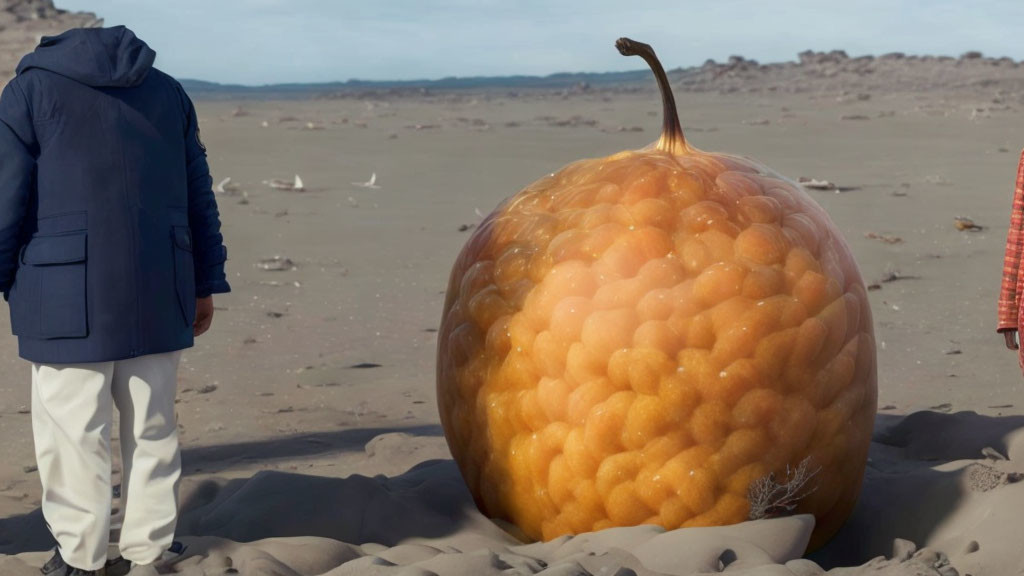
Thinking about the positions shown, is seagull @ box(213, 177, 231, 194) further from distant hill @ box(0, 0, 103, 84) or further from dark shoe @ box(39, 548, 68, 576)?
dark shoe @ box(39, 548, 68, 576)

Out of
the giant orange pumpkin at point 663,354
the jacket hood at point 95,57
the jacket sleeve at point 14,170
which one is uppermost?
the jacket hood at point 95,57

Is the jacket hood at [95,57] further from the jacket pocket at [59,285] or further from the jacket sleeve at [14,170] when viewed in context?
the jacket pocket at [59,285]

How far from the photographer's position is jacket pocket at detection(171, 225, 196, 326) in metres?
3.83

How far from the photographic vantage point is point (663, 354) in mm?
3721

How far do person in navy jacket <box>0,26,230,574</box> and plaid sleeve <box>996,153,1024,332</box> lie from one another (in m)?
2.58

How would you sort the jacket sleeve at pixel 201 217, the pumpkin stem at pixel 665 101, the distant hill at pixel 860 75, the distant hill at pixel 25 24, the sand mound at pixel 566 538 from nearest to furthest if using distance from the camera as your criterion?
the sand mound at pixel 566 538, the jacket sleeve at pixel 201 217, the pumpkin stem at pixel 665 101, the distant hill at pixel 25 24, the distant hill at pixel 860 75

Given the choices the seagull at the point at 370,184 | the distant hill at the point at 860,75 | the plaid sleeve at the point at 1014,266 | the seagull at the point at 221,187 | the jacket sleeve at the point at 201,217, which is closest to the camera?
the jacket sleeve at the point at 201,217

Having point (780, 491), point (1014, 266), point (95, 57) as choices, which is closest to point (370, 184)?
point (95, 57)

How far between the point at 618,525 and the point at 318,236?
7.90 m

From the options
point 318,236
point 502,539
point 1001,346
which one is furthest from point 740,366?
point 318,236

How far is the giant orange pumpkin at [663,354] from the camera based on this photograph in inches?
148

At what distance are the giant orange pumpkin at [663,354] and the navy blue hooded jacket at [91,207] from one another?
3.14 ft

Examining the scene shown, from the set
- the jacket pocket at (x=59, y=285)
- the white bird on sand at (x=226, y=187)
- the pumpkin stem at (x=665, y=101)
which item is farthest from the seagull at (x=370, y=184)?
the jacket pocket at (x=59, y=285)

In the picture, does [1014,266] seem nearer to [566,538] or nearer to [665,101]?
[665,101]
